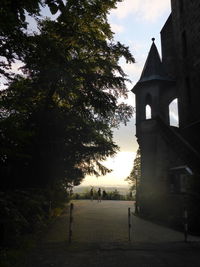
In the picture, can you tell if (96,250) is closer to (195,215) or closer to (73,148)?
(195,215)

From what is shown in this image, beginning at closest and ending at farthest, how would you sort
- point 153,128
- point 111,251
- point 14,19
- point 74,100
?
1. point 14,19
2. point 111,251
3. point 74,100
4. point 153,128

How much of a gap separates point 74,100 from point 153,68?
10417mm

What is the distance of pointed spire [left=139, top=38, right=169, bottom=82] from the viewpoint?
74.4 feet

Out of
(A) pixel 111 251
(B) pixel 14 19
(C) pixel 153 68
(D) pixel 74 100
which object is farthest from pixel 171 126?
(B) pixel 14 19

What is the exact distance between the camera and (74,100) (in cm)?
1570

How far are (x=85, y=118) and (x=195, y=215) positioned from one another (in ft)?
26.4

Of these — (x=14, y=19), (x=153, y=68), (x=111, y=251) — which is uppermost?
(x=153, y=68)

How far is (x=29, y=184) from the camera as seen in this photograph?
12602 millimetres

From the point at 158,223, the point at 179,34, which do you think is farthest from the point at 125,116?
the point at 179,34

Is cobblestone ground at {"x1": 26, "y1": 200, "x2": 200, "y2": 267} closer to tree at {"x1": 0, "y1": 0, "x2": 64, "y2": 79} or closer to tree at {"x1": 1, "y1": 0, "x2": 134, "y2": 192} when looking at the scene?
tree at {"x1": 1, "y1": 0, "x2": 134, "y2": 192}

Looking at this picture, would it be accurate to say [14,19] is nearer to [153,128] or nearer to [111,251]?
[111,251]

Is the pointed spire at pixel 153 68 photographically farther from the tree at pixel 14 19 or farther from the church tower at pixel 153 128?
the tree at pixel 14 19

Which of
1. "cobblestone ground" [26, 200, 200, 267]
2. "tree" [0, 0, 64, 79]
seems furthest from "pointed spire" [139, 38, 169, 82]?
"tree" [0, 0, 64, 79]

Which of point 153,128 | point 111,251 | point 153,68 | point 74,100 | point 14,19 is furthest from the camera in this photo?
point 153,68
